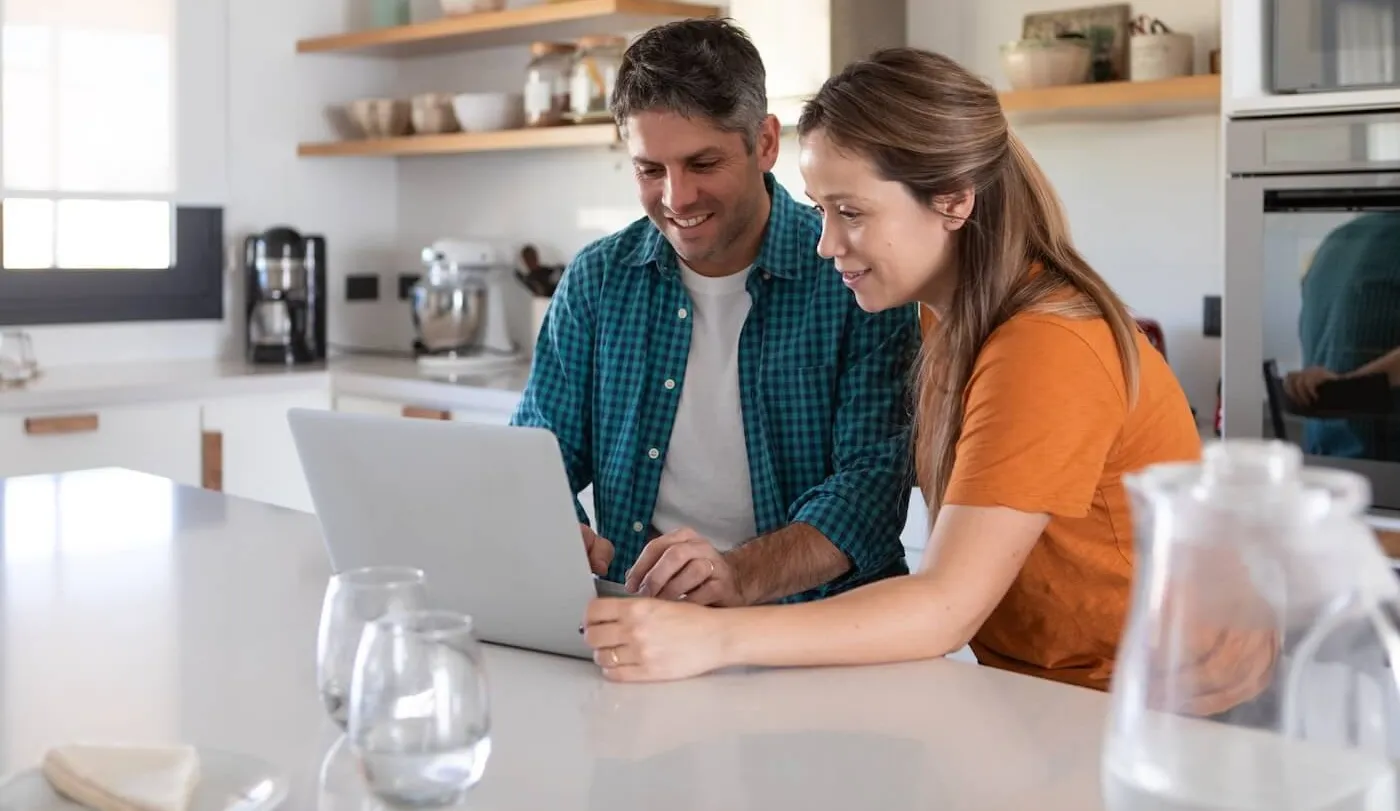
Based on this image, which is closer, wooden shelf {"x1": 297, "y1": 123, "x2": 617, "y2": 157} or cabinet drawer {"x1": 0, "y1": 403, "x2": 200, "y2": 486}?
cabinet drawer {"x1": 0, "y1": 403, "x2": 200, "y2": 486}

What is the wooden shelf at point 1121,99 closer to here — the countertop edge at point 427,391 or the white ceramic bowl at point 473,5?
the countertop edge at point 427,391

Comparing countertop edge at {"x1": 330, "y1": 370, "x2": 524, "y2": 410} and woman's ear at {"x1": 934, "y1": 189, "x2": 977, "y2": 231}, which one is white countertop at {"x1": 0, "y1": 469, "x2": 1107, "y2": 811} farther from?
countertop edge at {"x1": 330, "y1": 370, "x2": 524, "y2": 410}

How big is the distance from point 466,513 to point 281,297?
10.1 ft

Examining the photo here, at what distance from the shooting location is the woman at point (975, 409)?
4.50ft

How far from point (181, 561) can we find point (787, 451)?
739mm

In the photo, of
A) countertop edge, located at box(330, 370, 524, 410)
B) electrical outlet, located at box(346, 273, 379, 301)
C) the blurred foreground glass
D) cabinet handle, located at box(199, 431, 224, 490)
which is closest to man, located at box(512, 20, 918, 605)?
the blurred foreground glass

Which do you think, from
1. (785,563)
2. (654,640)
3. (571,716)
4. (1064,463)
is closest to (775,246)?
(785,563)

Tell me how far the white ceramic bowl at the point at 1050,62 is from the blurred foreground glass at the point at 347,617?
2.18 m

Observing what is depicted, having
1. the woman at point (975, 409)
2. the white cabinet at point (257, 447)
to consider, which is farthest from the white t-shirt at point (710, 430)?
the white cabinet at point (257, 447)

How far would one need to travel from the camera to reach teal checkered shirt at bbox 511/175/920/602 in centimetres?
192

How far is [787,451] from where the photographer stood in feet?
6.55

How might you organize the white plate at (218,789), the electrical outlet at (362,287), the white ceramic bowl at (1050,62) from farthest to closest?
the electrical outlet at (362,287) → the white ceramic bowl at (1050,62) → the white plate at (218,789)

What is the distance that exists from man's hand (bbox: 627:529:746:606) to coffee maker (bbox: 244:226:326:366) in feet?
9.67

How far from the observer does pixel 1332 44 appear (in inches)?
95.1
